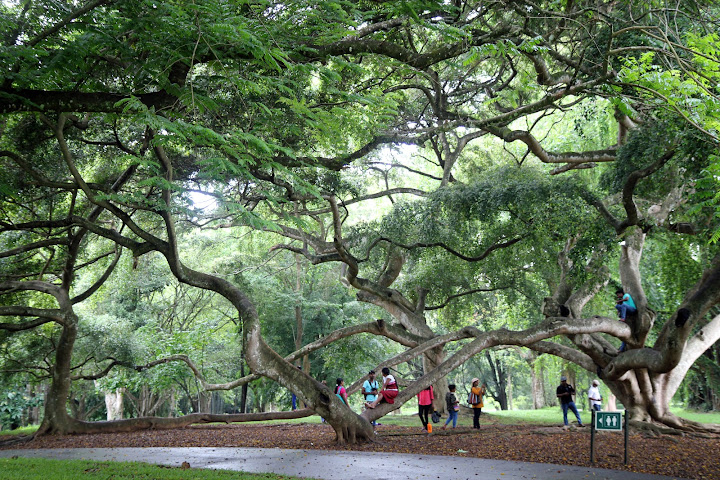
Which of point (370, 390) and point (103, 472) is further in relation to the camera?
point (370, 390)

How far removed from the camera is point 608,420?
28.8ft

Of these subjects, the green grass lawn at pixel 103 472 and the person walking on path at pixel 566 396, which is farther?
the person walking on path at pixel 566 396

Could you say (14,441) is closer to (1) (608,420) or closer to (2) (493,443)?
(2) (493,443)

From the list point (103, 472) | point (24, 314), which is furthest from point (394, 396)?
point (24, 314)

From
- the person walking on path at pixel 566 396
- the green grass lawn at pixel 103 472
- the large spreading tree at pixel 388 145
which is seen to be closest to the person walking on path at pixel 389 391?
the large spreading tree at pixel 388 145

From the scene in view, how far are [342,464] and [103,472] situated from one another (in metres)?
3.73

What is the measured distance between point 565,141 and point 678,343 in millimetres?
9818

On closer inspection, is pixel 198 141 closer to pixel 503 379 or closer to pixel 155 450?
pixel 155 450

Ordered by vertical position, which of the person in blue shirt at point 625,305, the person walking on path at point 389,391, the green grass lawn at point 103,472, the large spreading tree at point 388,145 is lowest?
the green grass lawn at point 103,472

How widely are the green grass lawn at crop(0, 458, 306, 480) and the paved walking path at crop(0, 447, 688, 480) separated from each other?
2.22 ft

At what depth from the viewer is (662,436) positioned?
12.9 meters

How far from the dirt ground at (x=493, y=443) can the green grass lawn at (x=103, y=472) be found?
3690 mm

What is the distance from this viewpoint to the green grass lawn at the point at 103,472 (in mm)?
7602

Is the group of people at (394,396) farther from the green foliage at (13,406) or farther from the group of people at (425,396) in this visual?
the green foliage at (13,406)
